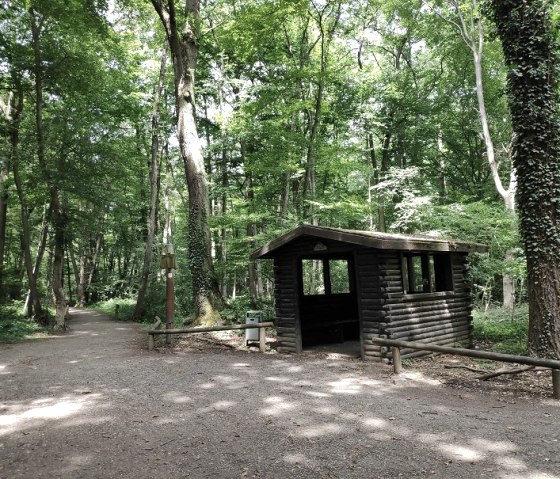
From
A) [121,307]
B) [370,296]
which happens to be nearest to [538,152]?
[370,296]

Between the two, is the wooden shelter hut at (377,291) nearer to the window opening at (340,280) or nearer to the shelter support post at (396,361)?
the shelter support post at (396,361)

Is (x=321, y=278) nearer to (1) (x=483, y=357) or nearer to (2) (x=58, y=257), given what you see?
(2) (x=58, y=257)

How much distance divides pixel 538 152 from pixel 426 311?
3.82 m

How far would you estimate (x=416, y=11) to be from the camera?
814 inches

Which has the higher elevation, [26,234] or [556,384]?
[26,234]

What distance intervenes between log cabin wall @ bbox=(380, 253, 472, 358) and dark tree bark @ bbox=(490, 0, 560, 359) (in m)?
2.01

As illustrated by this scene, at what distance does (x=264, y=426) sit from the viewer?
15.7 ft

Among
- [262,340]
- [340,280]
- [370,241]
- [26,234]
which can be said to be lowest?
[262,340]

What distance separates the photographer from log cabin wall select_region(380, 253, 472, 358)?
8.42m

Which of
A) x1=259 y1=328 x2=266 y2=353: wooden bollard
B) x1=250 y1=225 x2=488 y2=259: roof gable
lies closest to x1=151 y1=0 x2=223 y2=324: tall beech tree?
x1=259 y1=328 x2=266 y2=353: wooden bollard

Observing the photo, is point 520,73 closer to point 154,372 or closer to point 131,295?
point 154,372

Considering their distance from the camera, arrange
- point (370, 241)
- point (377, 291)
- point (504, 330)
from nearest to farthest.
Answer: point (370, 241)
point (377, 291)
point (504, 330)

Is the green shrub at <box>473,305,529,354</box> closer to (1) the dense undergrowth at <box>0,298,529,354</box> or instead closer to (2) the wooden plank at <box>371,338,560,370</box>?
(1) the dense undergrowth at <box>0,298,529,354</box>

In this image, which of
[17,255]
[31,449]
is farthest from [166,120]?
[31,449]
